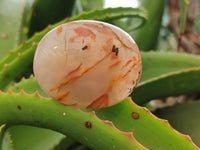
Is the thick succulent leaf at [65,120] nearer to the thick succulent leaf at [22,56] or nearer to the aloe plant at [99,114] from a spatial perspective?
the aloe plant at [99,114]

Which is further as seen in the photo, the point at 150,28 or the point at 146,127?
the point at 150,28

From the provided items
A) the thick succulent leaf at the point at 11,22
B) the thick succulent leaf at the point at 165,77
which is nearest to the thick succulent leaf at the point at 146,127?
the thick succulent leaf at the point at 165,77

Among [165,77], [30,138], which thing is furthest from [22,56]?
[165,77]

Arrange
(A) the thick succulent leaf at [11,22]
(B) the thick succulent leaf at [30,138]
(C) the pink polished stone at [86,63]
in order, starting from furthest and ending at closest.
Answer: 1. (A) the thick succulent leaf at [11,22]
2. (B) the thick succulent leaf at [30,138]
3. (C) the pink polished stone at [86,63]

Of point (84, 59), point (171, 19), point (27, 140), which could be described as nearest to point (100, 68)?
point (84, 59)

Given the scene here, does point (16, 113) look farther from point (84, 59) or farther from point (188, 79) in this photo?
point (188, 79)

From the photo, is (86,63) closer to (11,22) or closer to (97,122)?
(97,122)
